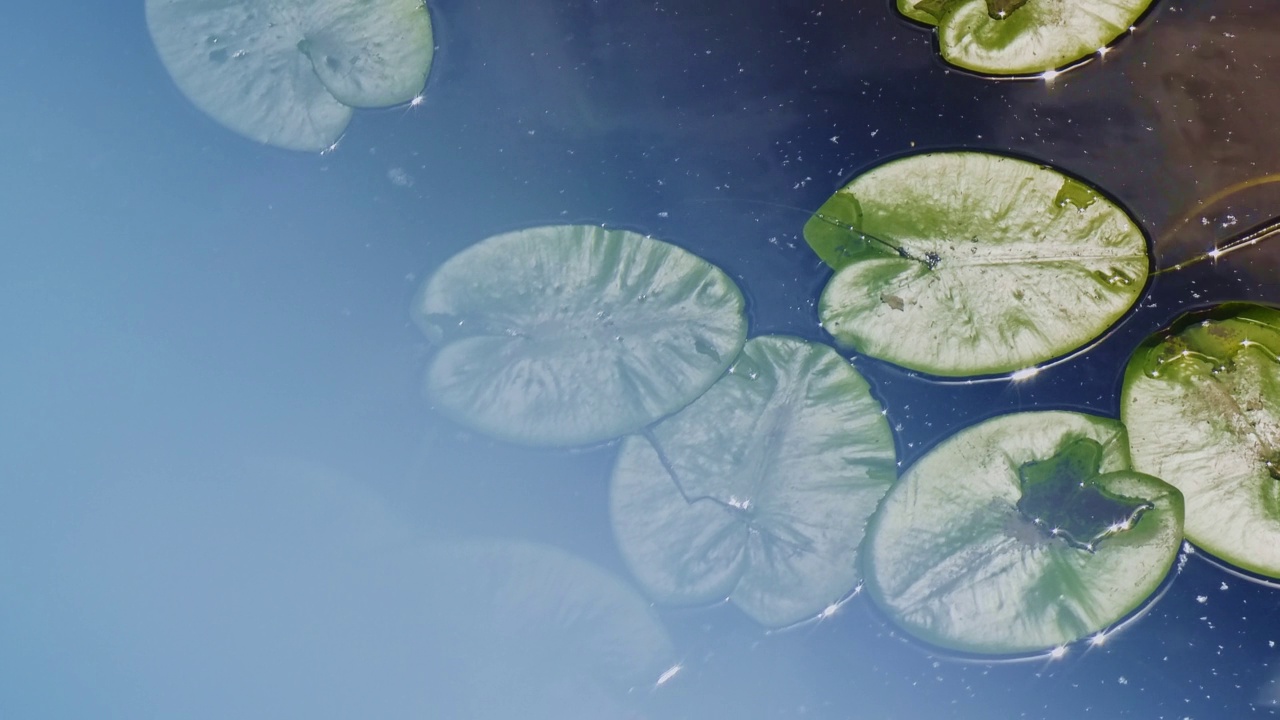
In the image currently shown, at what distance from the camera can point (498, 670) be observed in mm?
1244

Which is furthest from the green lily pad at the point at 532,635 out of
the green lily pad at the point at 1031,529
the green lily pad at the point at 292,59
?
the green lily pad at the point at 292,59

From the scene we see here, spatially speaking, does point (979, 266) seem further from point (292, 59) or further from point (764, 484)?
point (292, 59)

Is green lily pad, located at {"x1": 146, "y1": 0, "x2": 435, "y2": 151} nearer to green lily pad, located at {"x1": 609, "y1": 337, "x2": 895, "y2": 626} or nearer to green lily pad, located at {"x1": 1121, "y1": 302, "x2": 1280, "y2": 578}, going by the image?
green lily pad, located at {"x1": 609, "y1": 337, "x2": 895, "y2": 626}

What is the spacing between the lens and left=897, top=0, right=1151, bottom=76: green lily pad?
1119 mm

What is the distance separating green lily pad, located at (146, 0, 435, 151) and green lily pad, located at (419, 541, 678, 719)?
2.57ft

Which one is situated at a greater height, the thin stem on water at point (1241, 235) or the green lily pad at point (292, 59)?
the green lily pad at point (292, 59)

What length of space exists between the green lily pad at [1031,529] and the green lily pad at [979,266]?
0.13m

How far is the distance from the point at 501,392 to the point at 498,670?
1.65 feet

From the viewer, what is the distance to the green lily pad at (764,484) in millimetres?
1099

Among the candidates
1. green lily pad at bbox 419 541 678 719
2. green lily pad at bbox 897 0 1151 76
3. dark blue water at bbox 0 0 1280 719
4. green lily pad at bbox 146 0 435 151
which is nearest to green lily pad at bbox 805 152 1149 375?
dark blue water at bbox 0 0 1280 719

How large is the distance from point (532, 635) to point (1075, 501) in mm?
906

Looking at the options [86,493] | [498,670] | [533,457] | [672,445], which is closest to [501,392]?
[533,457]

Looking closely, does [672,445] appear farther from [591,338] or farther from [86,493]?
[86,493]

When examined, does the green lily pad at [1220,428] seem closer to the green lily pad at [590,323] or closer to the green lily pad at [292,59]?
the green lily pad at [590,323]
